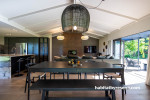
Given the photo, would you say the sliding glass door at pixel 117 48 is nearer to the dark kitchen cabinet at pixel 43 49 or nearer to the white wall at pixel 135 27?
the white wall at pixel 135 27

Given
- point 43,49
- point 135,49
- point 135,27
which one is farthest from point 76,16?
point 43,49

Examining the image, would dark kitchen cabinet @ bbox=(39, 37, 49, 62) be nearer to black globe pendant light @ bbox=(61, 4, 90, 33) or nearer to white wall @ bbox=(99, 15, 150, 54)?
white wall @ bbox=(99, 15, 150, 54)

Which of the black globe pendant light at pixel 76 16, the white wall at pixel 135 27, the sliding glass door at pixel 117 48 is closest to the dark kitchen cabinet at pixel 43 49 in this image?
the sliding glass door at pixel 117 48

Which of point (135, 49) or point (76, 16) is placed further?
point (135, 49)

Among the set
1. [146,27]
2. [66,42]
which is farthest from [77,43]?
[146,27]

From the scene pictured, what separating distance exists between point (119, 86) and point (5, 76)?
15.4 feet

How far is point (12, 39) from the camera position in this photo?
27.1 ft

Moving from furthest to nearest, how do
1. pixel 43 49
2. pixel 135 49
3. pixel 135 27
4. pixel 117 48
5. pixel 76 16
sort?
pixel 43 49 → pixel 135 49 → pixel 117 48 → pixel 135 27 → pixel 76 16

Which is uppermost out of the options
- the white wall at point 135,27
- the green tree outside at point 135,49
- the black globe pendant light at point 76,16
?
the white wall at point 135,27

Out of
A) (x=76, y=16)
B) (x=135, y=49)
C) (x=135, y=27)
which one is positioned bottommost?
(x=135, y=49)

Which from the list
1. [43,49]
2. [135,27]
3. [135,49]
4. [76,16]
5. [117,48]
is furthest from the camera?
[43,49]

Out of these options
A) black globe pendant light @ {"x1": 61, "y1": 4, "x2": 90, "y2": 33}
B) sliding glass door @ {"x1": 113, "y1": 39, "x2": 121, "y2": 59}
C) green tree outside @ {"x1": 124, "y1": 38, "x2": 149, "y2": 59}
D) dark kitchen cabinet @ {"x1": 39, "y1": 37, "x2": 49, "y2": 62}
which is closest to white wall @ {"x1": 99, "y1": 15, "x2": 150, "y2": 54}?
sliding glass door @ {"x1": 113, "y1": 39, "x2": 121, "y2": 59}

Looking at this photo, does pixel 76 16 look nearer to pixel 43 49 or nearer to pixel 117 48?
pixel 117 48

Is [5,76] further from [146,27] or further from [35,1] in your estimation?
[146,27]
